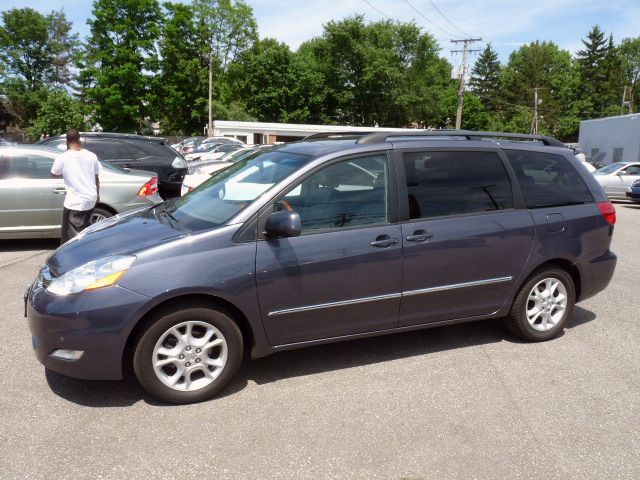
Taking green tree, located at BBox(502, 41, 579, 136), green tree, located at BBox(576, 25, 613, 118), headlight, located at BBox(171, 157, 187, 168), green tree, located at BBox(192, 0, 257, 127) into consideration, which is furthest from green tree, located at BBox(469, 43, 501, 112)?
headlight, located at BBox(171, 157, 187, 168)

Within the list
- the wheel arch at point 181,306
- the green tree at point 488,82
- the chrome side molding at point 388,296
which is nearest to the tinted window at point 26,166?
the wheel arch at point 181,306

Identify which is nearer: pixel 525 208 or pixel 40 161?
pixel 525 208

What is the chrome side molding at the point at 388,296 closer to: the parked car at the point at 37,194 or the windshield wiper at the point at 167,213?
the windshield wiper at the point at 167,213

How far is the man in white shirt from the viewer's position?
6211mm

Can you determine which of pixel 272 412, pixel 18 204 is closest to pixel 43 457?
pixel 272 412

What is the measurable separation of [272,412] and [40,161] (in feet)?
20.2

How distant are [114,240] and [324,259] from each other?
1.43 metres

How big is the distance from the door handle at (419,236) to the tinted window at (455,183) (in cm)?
13

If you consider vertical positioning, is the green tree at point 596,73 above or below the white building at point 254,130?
above

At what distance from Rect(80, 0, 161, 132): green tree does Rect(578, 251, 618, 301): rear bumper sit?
2023 inches

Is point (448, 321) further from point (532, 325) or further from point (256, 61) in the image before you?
point (256, 61)

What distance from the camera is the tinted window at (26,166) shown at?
7781mm

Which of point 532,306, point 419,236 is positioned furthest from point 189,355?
point 532,306

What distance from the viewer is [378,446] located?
3.18m
